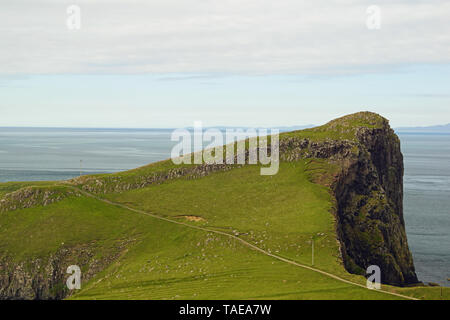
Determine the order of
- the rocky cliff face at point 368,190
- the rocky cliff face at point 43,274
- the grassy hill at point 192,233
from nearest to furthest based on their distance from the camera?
the grassy hill at point 192,233, the rocky cliff face at point 43,274, the rocky cliff face at point 368,190

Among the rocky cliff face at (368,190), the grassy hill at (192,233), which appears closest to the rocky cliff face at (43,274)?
the grassy hill at (192,233)

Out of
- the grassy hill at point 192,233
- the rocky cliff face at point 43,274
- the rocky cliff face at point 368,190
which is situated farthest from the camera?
the rocky cliff face at point 368,190

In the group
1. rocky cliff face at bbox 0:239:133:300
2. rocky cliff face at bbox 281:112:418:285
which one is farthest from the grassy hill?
rocky cliff face at bbox 281:112:418:285

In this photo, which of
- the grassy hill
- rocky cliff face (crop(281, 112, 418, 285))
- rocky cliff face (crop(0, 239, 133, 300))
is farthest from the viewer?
rocky cliff face (crop(281, 112, 418, 285))

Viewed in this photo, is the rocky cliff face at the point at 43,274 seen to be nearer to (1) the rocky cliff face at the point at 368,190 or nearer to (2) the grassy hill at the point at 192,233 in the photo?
(2) the grassy hill at the point at 192,233

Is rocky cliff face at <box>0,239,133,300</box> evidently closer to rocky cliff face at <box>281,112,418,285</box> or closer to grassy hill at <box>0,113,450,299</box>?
grassy hill at <box>0,113,450,299</box>

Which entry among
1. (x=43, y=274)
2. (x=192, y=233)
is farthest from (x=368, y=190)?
(x=43, y=274)
